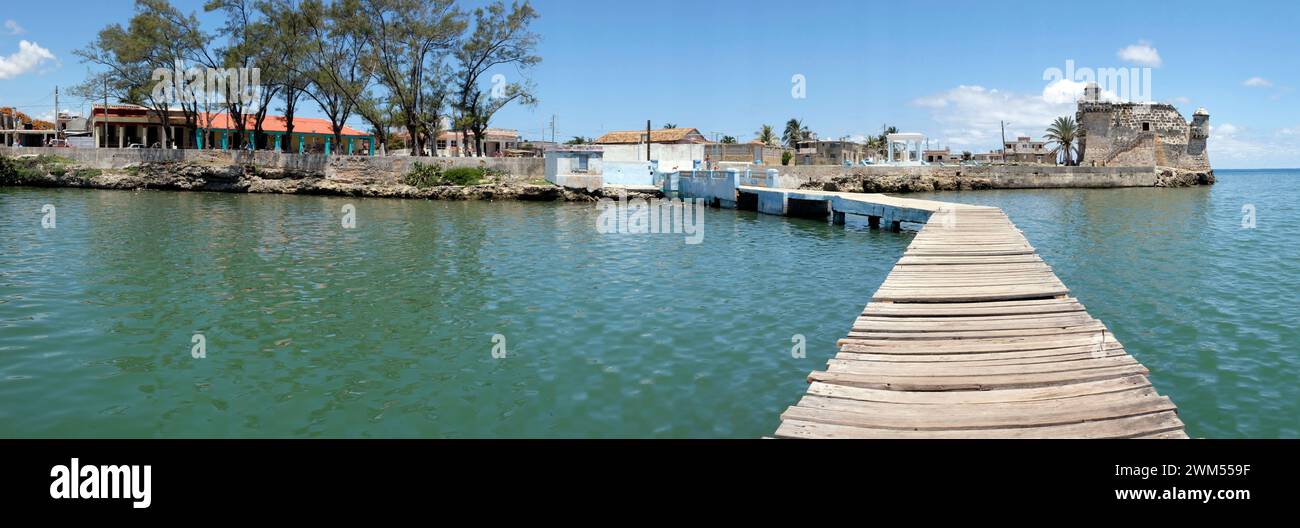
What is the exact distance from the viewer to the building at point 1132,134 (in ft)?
246

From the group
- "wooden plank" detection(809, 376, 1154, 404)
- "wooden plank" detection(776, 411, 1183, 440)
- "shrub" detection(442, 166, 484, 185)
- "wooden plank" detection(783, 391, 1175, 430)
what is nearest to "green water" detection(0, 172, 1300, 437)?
"wooden plank" detection(809, 376, 1154, 404)

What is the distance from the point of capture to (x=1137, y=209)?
4500 cm

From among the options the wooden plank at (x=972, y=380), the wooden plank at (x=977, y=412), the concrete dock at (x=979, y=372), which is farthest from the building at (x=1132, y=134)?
the wooden plank at (x=977, y=412)

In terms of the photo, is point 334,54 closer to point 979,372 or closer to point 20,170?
point 20,170

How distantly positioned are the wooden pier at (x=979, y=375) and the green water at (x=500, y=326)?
60.7 inches

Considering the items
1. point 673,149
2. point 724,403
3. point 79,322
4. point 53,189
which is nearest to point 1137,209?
point 673,149

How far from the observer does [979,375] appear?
7.81m

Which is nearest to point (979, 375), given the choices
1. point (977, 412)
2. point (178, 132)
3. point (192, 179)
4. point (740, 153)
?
point (977, 412)

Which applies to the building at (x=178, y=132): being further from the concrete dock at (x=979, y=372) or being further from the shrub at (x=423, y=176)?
the concrete dock at (x=979, y=372)

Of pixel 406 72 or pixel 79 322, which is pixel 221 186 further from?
pixel 79 322

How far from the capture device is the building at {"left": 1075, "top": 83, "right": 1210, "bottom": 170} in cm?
7500

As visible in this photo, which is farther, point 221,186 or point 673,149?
point 673,149

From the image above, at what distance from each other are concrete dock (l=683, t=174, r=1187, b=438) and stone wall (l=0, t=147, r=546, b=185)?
135 feet
